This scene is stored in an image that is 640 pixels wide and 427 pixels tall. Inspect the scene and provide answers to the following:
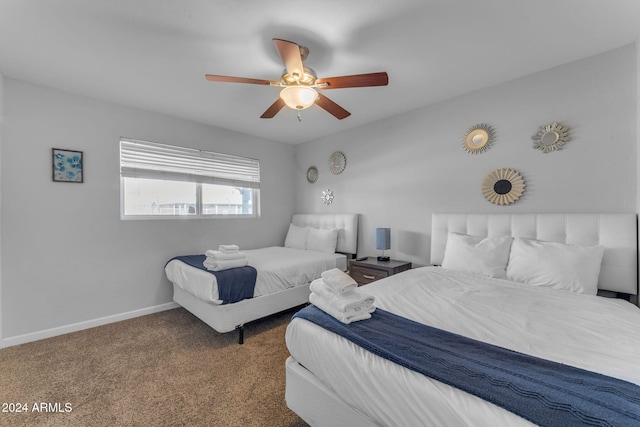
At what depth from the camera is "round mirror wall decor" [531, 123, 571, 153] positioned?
2.30 meters

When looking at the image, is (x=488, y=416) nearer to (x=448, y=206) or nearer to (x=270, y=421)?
(x=270, y=421)

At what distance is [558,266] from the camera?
1959mm

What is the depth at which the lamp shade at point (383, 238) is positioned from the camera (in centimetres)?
323

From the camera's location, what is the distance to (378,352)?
44.0 inches

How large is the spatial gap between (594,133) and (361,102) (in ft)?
6.87

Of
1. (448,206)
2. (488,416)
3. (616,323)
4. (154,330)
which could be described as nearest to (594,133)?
(448,206)

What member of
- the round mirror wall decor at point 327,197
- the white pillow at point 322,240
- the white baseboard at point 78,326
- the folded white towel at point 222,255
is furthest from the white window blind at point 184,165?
the white baseboard at point 78,326

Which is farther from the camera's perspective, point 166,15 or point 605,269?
point 605,269

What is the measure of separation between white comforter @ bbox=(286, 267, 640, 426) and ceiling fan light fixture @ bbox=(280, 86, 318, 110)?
1.51 m

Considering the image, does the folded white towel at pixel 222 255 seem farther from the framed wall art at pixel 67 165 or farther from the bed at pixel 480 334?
the framed wall art at pixel 67 165

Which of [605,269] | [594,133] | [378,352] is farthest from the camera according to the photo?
[594,133]

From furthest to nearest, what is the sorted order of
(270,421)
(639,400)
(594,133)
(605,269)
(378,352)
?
(594,133), (605,269), (270,421), (378,352), (639,400)

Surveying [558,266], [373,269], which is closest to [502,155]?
[558,266]

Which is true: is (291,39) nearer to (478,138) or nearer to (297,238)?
(478,138)
